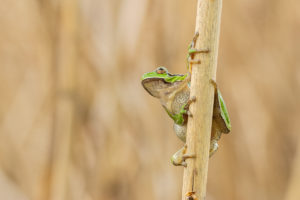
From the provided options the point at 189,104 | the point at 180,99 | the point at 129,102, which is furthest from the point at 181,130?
the point at 129,102

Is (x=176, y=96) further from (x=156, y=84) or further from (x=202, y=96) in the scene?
(x=202, y=96)

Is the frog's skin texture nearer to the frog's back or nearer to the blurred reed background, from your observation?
the frog's back

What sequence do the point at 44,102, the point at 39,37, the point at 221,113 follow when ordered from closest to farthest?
the point at 221,113 < the point at 39,37 < the point at 44,102

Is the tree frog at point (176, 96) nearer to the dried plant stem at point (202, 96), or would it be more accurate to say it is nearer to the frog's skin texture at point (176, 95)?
the frog's skin texture at point (176, 95)

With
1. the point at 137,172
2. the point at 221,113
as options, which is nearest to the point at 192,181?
the point at 221,113

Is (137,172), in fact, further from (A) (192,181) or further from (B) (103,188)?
(A) (192,181)

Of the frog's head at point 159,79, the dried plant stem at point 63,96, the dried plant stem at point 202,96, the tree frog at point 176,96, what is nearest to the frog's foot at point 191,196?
the dried plant stem at point 202,96
